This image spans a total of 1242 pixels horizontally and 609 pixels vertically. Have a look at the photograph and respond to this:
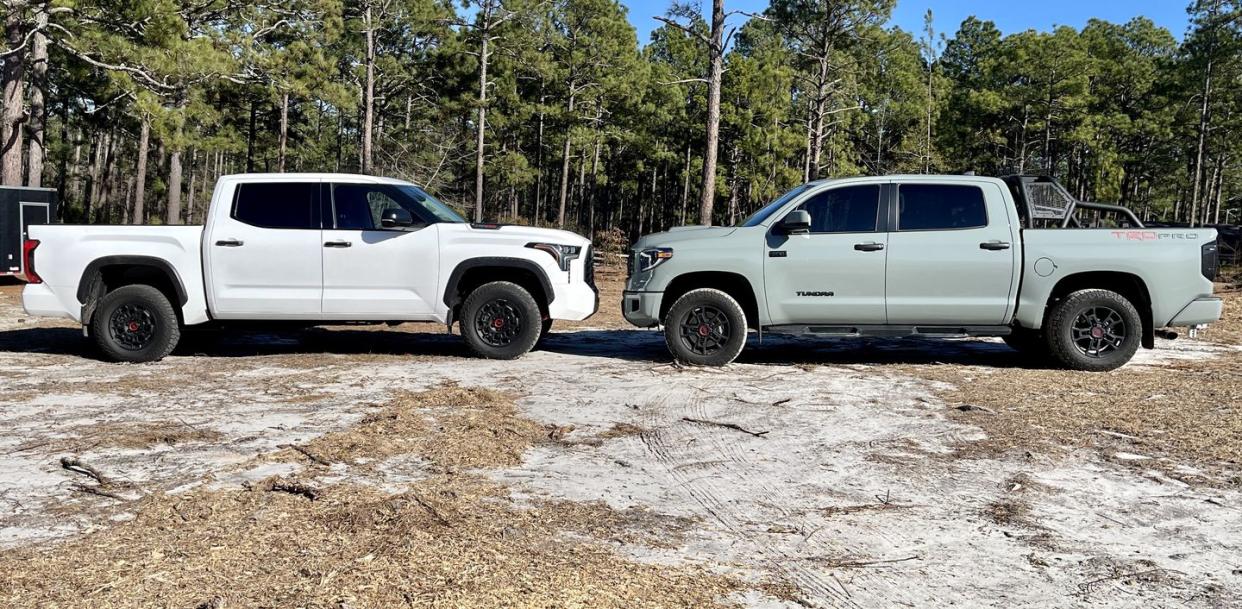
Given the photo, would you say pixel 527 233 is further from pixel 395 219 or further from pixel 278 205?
pixel 278 205

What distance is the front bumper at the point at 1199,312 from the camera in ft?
28.6

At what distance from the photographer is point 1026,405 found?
732 cm

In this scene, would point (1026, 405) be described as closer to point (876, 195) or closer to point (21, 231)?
point (876, 195)

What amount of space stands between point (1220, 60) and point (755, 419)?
41739 mm

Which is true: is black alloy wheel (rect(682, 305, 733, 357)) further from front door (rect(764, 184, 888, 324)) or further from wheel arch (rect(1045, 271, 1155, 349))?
wheel arch (rect(1045, 271, 1155, 349))

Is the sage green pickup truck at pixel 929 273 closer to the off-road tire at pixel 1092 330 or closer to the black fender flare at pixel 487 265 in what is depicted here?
the off-road tire at pixel 1092 330

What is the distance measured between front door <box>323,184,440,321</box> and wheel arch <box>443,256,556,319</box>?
196 millimetres

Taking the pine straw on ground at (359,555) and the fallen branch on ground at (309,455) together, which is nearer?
the pine straw on ground at (359,555)

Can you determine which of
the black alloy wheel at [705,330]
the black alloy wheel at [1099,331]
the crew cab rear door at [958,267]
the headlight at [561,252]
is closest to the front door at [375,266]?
the headlight at [561,252]

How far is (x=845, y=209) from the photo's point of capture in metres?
9.11

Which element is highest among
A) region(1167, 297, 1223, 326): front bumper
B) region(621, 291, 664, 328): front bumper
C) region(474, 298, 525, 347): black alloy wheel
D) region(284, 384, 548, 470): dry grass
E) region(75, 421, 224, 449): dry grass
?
region(1167, 297, 1223, 326): front bumper

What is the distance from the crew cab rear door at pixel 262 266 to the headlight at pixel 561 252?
217cm

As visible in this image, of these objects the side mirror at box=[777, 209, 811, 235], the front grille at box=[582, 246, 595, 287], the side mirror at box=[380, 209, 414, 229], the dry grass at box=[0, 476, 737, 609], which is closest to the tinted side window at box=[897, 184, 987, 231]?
the side mirror at box=[777, 209, 811, 235]

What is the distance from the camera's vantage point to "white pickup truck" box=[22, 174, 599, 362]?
894 cm
